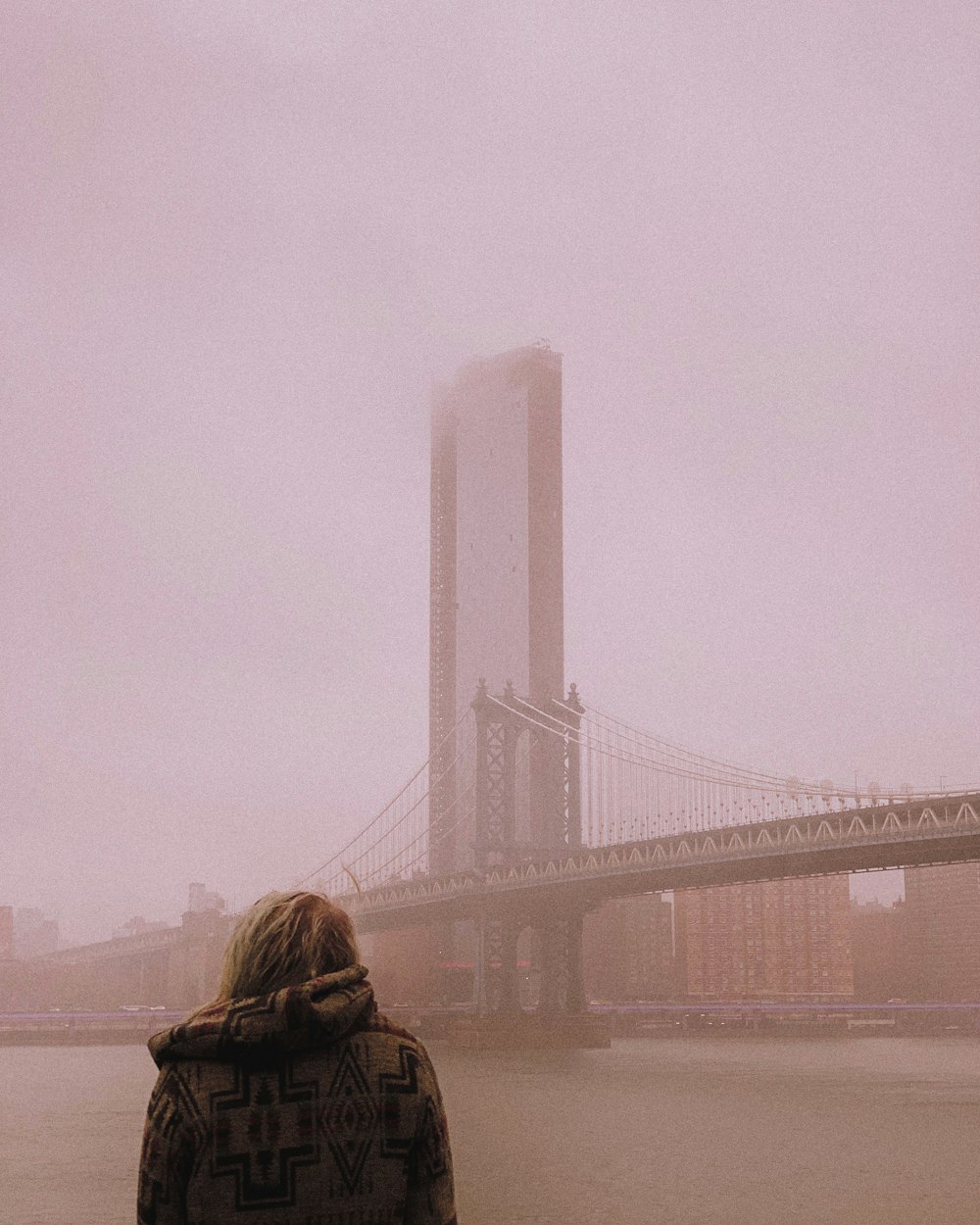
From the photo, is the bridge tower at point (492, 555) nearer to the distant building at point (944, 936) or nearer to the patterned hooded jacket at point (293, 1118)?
the distant building at point (944, 936)

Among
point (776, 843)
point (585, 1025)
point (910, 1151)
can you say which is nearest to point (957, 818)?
point (776, 843)

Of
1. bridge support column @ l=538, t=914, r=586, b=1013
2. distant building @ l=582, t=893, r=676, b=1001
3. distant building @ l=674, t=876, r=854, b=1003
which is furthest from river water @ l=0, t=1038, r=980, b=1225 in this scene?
distant building @ l=674, t=876, r=854, b=1003

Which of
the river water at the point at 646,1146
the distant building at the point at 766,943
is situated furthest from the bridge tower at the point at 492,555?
the river water at the point at 646,1146

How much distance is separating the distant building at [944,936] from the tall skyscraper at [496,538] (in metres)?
43.4

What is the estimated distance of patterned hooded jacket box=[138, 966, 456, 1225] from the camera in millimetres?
3059

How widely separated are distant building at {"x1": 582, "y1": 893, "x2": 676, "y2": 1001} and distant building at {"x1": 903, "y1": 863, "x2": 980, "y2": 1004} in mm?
24916

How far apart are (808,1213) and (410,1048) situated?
21039 mm

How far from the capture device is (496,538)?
177 metres

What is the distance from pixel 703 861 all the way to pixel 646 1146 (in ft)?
89.1

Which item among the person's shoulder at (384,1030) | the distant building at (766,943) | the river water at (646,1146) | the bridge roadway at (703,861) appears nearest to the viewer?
the person's shoulder at (384,1030)

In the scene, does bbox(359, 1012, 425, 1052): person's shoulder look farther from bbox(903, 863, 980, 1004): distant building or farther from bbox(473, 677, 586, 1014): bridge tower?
bbox(903, 863, 980, 1004): distant building

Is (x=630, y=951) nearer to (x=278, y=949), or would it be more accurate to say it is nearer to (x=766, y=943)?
(x=766, y=943)

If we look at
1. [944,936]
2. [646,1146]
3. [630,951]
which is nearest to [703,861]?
[646,1146]

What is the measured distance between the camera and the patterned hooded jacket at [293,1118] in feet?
10.0
